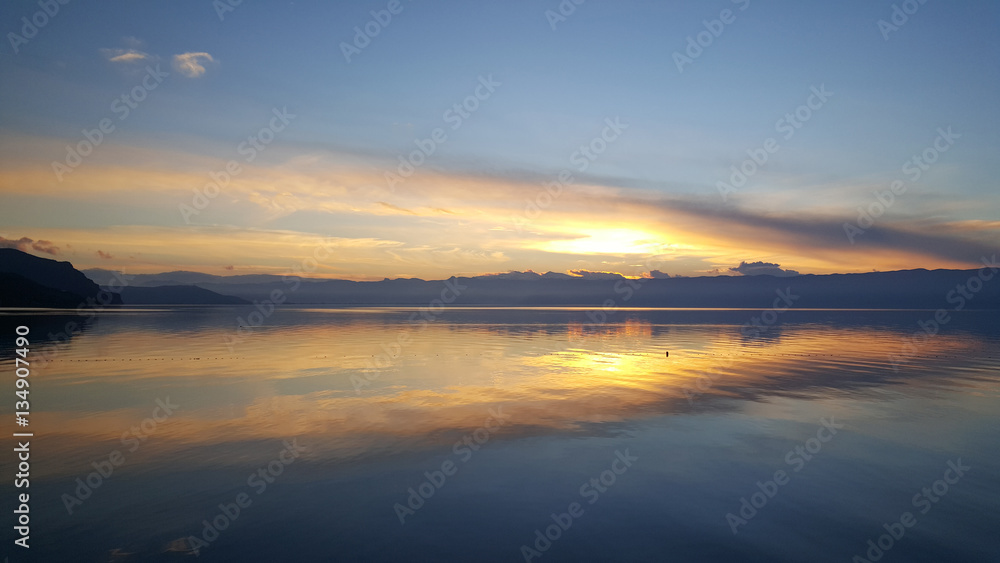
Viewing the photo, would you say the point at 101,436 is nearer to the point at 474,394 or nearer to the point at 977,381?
the point at 474,394

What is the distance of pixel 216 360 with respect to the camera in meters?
31.4

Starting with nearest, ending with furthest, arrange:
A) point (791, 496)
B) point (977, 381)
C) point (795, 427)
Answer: point (791, 496)
point (795, 427)
point (977, 381)

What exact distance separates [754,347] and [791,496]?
35.3 metres

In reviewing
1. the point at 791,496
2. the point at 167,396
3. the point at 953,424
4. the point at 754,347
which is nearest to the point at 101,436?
the point at 167,396

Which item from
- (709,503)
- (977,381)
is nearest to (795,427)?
(709,503)

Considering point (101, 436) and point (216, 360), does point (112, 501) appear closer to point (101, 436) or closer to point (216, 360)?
point (101, 436)

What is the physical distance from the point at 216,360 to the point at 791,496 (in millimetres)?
32154

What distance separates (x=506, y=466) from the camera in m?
12.9

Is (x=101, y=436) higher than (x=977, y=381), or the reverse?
(x=977, y=381)

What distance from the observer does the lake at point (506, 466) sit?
9055 mm

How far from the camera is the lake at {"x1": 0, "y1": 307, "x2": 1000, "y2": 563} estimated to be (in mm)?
9055

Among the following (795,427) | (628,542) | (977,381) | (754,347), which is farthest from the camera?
(754,347)

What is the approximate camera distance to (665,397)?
2147 centimetres

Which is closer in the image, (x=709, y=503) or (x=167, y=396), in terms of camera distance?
(x=709, y=503)
